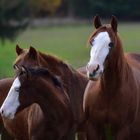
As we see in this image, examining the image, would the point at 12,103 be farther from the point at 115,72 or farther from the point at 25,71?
the point at 115,72

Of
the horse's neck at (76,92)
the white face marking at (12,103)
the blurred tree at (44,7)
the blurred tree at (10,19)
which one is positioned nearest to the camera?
the white face marking at (12,103)

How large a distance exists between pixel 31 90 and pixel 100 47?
0.92 meters

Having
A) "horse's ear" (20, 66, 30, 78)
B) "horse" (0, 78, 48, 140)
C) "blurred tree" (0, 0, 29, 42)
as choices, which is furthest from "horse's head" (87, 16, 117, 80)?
"blurred tree" (0, 0, 29, 42)

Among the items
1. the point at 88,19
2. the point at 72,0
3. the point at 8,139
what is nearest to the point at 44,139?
the point at 8,139

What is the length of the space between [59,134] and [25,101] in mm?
554

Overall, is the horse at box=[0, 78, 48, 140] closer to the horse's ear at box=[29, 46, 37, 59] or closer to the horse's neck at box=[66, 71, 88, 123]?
the horse's neck at box=[66, 71, 88, 123]

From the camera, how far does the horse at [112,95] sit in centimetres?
888

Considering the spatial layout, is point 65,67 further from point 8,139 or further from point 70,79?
point 8,139

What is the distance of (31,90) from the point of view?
29.6 feet

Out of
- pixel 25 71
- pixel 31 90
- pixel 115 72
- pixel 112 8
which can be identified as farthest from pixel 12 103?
pixel 112 8

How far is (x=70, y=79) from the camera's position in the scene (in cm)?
956

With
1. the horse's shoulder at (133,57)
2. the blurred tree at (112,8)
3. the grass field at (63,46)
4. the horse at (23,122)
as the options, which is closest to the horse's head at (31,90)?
the horse at (23,122)

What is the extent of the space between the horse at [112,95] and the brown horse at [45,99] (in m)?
0.26

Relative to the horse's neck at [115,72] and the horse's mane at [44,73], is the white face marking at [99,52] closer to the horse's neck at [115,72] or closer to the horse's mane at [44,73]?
the horse's neck at [115,72]
